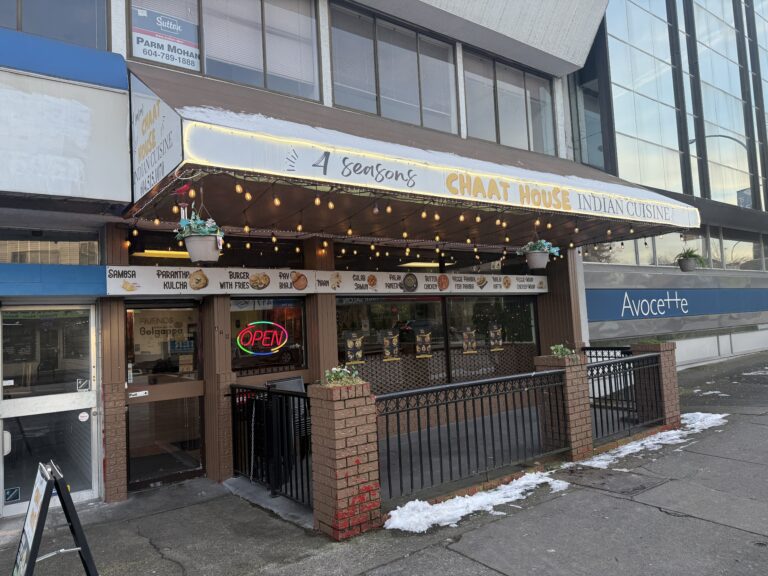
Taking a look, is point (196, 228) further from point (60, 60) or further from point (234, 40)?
point (234, 40)

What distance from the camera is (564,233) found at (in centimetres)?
927

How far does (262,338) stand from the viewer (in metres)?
7.84

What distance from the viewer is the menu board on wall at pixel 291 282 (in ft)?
21.2

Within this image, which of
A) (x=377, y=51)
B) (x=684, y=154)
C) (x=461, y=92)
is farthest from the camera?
(x=684, y=154)

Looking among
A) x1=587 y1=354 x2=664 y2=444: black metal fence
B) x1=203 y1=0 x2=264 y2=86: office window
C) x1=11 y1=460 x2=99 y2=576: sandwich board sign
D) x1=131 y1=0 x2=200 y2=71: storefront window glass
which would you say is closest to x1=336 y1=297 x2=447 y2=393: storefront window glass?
x1=587 y1=354 x2=664 y2=444: black metal fence

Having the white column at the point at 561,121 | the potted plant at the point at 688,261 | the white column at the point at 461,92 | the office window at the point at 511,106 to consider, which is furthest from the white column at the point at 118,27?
the potted plant at the point at 688,261

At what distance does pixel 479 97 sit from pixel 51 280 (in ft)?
26.9

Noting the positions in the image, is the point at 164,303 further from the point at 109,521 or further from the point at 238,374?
the point at 109,521

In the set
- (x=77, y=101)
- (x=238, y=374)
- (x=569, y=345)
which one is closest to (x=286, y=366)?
(x=238, y=374)

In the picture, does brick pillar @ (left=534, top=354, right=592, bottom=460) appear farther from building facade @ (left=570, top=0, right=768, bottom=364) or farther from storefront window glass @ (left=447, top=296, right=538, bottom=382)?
building facade @ (left=570, top=0, right=768, bottom=364)

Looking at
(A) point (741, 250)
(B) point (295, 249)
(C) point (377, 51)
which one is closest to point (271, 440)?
(B) point (295, 249)

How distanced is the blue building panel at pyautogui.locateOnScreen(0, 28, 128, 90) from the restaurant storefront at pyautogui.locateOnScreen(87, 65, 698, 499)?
13.9 inches

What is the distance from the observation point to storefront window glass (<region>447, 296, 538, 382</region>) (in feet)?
33.9

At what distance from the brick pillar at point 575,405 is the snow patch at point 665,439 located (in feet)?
0.61
